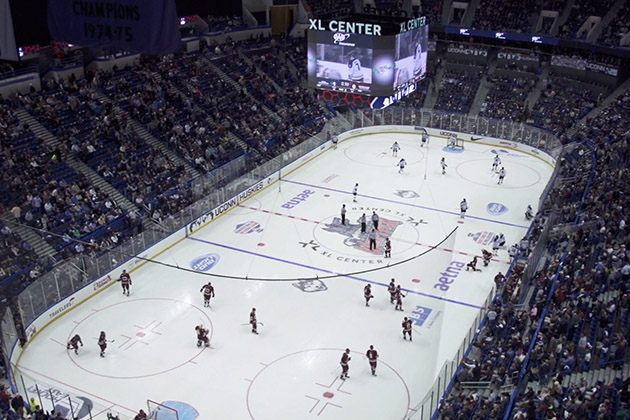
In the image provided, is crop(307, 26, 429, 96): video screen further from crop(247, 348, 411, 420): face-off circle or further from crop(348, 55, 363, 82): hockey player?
crop(247, 348, 411, 420): face-off circle

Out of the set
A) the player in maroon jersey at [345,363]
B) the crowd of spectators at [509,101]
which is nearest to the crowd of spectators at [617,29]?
the crowd of spectators at [509,101]

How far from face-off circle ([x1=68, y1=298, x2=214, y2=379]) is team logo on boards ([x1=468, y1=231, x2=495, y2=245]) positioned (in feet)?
42.8

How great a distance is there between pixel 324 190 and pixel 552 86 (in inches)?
848

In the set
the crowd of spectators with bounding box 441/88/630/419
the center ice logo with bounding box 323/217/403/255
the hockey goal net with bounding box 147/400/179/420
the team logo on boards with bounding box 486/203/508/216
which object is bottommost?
the team logo on boards with bounding box 486/203/508/216

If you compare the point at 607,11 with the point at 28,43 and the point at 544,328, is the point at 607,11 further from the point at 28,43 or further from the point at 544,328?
the point at 28,43

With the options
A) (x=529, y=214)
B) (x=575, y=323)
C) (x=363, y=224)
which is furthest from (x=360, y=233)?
(x=575, y=323)

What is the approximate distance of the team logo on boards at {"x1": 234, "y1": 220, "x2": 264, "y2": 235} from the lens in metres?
31.3

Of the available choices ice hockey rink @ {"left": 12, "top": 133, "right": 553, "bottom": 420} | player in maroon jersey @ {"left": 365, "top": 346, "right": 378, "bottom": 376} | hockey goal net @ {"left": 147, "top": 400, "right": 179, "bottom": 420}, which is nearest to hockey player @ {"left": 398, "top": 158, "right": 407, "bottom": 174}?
ice hockey rink @ {"left": 12, "top": 133, "right": 553, "bottom": 420}

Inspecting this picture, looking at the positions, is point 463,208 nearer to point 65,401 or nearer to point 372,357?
point 372,357

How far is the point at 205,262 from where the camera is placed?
2839 cm

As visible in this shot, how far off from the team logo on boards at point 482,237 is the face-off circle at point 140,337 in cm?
1303

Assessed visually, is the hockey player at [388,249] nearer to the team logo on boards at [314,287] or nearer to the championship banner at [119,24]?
the team logo on boards at [314,287]

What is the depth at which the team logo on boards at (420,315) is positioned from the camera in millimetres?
23172

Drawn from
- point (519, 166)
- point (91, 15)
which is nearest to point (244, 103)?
point (519, 166)
